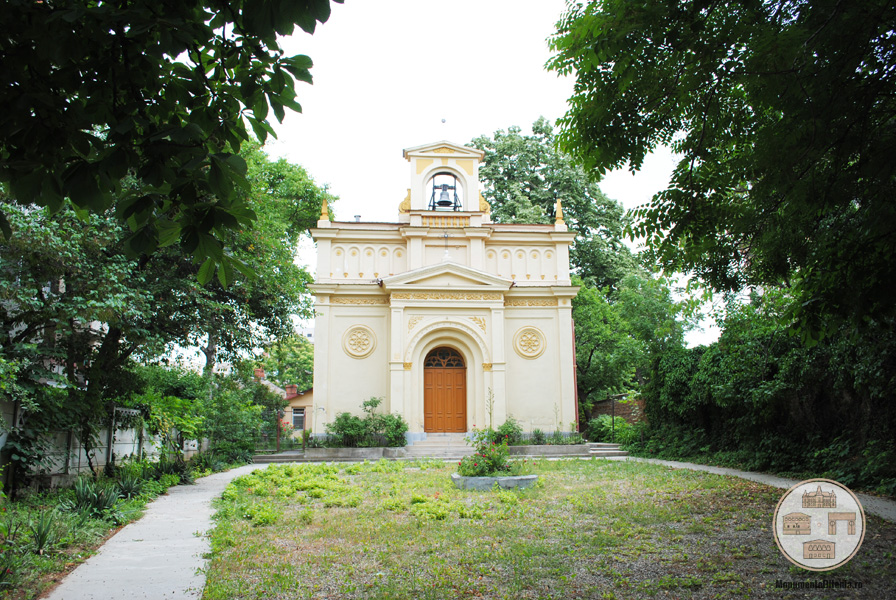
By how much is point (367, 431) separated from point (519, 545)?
542 inches

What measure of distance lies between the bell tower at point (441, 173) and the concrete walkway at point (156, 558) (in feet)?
50.7

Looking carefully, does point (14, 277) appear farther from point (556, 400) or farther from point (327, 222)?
point (556, 400)

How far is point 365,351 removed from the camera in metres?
22.0

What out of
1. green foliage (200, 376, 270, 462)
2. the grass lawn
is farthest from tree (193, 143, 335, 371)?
the grass lawn

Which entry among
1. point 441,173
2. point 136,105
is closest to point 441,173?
point 441,173

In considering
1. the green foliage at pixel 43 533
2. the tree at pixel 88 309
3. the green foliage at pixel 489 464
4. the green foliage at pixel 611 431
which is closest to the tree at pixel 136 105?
the tree at pixel 88 309

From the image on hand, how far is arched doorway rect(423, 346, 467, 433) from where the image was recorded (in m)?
22.1

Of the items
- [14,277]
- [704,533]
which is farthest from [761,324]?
[14,277]

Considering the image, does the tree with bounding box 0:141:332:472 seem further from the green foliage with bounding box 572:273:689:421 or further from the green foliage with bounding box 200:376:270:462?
the green foliage with bounding box 572:273:689:421

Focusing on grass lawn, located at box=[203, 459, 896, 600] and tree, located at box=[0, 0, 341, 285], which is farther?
grass lawn, located at box=[203, 459, 896, 600]

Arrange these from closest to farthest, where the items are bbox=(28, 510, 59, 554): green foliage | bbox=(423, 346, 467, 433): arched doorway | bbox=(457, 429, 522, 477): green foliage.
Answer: bbox=(28, 510, 59, 554): green foliage < bbox=(457, 429, 522, 477): green foliage < bbox=(423, 346, 467, 433): arched doorway

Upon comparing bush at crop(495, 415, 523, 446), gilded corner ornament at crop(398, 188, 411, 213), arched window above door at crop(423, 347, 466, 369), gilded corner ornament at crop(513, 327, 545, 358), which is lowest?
bush at crop(495, 415, 523, 446)

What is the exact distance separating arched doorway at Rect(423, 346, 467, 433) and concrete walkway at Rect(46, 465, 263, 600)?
1305 centimetres

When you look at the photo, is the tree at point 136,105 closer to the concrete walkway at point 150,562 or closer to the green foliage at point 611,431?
the concrete walkway at point 150,562
